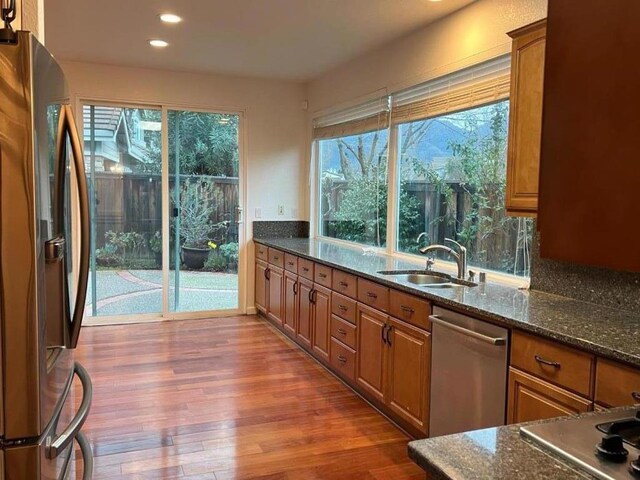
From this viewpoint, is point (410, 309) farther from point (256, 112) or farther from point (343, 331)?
point (256, 112)

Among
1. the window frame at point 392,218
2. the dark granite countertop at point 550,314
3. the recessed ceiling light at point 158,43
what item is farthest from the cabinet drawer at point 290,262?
the recessed ceiling light at point 158,43

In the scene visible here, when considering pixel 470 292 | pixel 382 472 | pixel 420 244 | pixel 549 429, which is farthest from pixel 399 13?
pixel 549 429

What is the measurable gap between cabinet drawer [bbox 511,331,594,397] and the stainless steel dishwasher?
0.28 ft

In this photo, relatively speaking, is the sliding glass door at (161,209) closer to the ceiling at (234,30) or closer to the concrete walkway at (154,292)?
the concrete walkway at (154,292)

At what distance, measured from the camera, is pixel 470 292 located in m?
2.91

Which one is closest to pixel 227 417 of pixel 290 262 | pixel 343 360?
pixel 343 360

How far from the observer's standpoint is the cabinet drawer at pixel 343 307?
12.4ft

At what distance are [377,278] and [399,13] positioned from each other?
1781 millimetres

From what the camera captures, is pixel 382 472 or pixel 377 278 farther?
pixel 377 278

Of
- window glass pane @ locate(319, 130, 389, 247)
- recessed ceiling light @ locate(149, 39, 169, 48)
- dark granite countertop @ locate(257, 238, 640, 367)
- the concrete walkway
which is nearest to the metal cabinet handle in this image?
dark granite countertop @ locate(257, 238, 640, 367)

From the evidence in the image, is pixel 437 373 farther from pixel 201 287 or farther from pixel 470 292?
pixel 201 287

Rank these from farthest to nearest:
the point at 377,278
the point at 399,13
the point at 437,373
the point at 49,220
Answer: the point at 399,13 < the point at 377,278 < the point at 437,373 < the point at 49,220

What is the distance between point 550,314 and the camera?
2.36 metres

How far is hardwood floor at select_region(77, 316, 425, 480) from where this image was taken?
281cm
